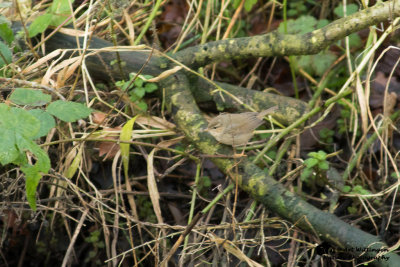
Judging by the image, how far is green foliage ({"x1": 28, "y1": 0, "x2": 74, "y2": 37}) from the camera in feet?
4.98

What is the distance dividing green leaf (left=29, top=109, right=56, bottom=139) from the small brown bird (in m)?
0.50

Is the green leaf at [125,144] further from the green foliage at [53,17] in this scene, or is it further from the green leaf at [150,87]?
the green foliage at [53,17]

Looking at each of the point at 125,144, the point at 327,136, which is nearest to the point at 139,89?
the point at 125,144

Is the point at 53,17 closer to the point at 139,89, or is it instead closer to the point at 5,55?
the point at 5,55

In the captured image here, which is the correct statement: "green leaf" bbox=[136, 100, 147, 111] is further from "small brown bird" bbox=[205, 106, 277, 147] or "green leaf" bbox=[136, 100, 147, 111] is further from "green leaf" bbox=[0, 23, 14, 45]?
"green leaf" bbox=[0, 23, 14, 45]

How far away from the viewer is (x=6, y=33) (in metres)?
1.54

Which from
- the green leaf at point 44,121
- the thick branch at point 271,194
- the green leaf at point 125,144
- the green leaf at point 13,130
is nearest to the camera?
the green leaf at point 13,130

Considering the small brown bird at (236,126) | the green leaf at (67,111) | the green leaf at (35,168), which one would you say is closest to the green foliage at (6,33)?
the green leaf at (67,111)

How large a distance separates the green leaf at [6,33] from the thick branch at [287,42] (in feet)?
1.96

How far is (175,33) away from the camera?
2105 millimetres

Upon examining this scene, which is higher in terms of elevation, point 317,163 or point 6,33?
point 6,33

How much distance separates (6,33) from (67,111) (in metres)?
0.58

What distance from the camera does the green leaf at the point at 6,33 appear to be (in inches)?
60.1

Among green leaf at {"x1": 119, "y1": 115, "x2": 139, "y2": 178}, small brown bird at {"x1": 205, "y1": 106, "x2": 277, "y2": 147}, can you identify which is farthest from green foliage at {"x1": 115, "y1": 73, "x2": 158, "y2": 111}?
small brown bird at {"x1": 205, "y1": 106, "x2": 277, "y2": 147}
